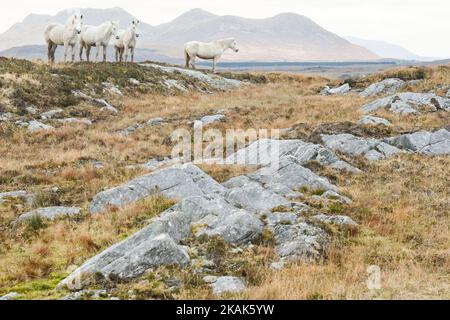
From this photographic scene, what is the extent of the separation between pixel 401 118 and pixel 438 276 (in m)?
18.8

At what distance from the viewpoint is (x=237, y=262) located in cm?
967

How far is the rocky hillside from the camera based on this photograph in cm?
882

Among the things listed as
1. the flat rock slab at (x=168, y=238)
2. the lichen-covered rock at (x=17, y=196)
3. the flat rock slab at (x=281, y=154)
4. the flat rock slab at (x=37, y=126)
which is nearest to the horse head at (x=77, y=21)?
the flat rock slab at (x=37, y=126)

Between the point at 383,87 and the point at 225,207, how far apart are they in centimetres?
3221

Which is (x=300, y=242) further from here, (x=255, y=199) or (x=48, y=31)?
(x=48, y=31)

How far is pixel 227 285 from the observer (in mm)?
8547

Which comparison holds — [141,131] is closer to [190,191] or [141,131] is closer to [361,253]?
[190,191]

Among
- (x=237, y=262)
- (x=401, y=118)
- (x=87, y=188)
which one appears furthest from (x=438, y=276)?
(x=401, y=118)

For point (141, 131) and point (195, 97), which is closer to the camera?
point (141, 131)

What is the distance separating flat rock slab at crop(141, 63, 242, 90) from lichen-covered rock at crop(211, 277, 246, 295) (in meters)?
39.1

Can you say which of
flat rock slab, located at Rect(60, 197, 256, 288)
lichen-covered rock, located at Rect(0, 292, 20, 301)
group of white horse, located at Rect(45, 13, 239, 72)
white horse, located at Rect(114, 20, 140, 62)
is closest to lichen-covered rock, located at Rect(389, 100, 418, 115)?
flat rock slab, located at Rect(60, 197, 256, 288)

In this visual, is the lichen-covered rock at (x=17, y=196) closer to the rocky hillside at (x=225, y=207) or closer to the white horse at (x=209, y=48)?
the rocky hillside at (x=225, y=207)
